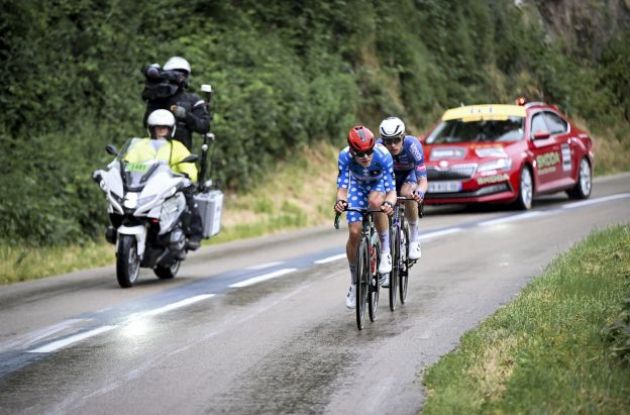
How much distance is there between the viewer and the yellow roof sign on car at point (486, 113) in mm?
23391

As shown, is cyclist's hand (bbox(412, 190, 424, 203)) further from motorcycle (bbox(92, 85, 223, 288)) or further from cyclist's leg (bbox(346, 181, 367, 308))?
motorcycle (bbox(92, 85, 223, 288))

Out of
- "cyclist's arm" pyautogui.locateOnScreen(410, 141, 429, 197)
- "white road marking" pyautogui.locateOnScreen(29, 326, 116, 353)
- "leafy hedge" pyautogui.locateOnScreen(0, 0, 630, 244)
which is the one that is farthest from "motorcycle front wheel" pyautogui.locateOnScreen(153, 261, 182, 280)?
"white road marking" pyautogui.locateOnScreen(29, 326, 116, 353)

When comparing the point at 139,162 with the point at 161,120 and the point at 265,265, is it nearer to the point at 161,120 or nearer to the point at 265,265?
the point at 161,120

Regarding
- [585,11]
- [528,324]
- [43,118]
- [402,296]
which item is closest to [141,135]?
[43,118]

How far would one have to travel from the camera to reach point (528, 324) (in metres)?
9.64

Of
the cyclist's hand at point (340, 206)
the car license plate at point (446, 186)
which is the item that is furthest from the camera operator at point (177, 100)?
the car license plate at point (446, 186)

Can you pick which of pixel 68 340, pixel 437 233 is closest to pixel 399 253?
pixel 68 340

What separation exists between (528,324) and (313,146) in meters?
16.1

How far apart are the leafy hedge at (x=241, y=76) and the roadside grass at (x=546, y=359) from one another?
8.47m

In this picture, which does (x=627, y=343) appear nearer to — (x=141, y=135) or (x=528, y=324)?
(x=528, y=324)

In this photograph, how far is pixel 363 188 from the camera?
11.4m

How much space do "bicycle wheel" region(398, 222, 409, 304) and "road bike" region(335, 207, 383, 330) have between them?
84cm

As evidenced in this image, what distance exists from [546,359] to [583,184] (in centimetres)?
1654

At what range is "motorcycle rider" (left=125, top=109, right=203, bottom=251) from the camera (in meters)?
14.6
